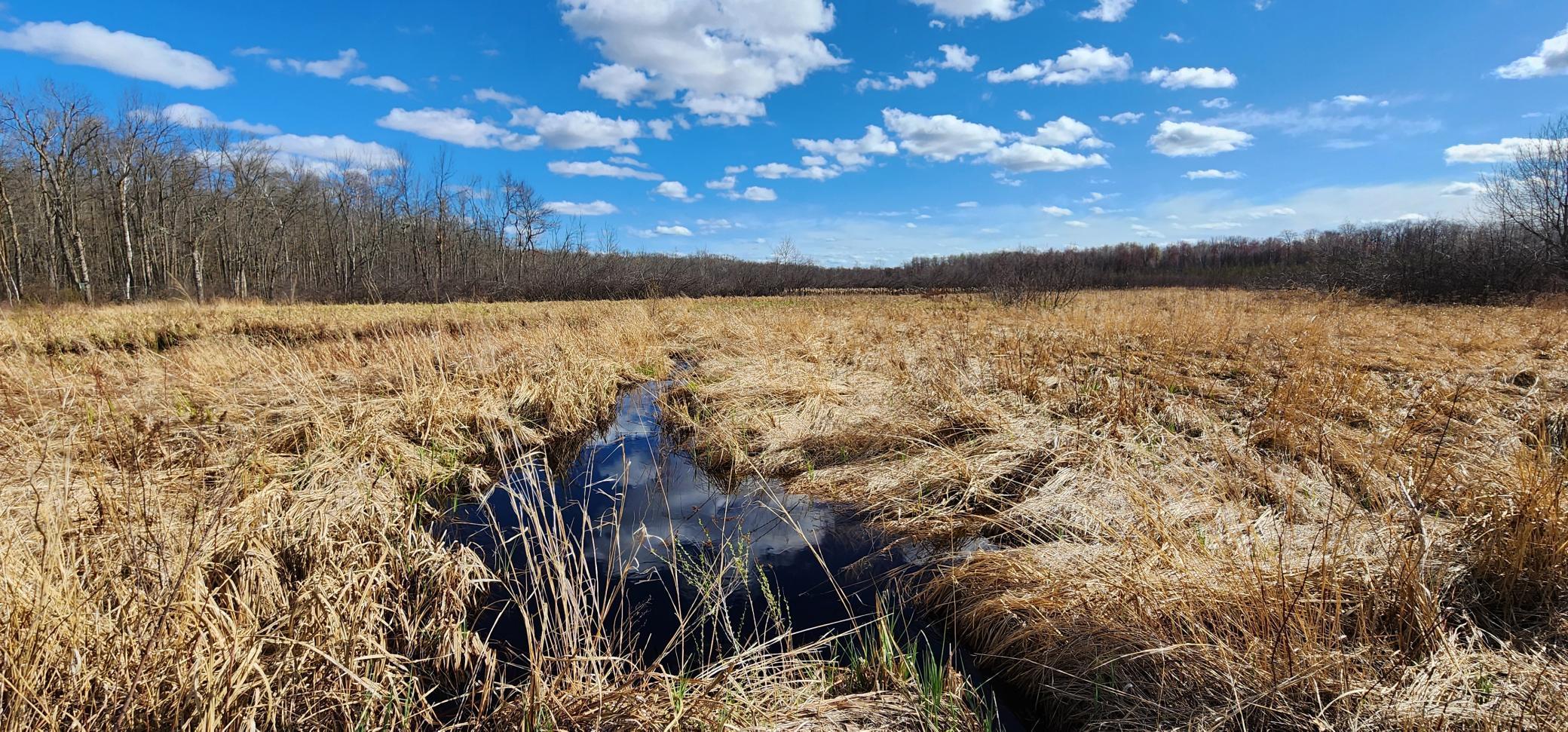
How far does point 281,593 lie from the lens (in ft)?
7.75

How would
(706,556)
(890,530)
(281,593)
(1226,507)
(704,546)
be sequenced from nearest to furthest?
(281,593) → (1226,507) → (706,556) → (704,546) → (890,530)

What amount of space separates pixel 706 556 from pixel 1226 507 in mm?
2932

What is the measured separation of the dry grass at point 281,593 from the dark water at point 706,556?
0.20 meters

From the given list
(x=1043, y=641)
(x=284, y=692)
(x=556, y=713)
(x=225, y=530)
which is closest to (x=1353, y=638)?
(x=1043, y=641)

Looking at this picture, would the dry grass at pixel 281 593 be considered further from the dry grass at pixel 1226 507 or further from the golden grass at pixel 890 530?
the dry grass at pixel 1226 507

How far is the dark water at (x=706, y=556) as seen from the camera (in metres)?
2.57

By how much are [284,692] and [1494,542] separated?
4386 mm

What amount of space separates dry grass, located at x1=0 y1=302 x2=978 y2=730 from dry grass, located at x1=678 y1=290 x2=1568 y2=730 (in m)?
0.93

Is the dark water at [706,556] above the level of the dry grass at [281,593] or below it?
below

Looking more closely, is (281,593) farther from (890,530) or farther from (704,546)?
(890,530)

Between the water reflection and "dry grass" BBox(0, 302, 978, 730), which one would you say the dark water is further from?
"dry grass" BBox(0, 302, 978, 730)

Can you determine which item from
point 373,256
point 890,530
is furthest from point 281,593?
A: point 373,256

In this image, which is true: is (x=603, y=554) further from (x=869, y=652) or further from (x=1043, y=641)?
(x=1043, y=641)

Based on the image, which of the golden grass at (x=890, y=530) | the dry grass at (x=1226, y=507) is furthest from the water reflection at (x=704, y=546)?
the dry grass at (x=1226, y=507)
